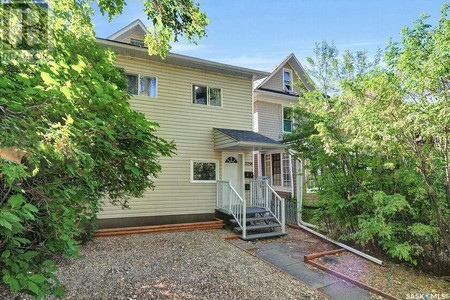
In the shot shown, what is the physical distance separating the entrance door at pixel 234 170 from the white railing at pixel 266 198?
487 millimetres

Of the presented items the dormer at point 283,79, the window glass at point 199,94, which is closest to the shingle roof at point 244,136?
the window glass at point 199,94

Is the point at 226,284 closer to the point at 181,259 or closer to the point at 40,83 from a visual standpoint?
the point at 181,259

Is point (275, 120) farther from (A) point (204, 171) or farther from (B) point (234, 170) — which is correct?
(A) point (204, 171)

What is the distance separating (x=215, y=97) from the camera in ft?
31.0

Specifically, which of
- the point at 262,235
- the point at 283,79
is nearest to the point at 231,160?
the point at 262,235

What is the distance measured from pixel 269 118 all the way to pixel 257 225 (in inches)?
283

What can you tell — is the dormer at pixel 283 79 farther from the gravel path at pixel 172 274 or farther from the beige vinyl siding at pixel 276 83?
the gravel path at pixel 172 274

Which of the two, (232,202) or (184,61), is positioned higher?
(184,61)

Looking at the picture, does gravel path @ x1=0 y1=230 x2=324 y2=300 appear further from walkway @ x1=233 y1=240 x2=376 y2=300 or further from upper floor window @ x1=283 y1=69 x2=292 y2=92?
upper floor window @ x1=283 y1=69 x2=292 y2=92

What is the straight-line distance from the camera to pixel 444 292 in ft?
13.2

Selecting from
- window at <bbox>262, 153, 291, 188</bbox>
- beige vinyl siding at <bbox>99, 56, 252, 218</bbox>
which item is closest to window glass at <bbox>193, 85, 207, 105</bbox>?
beige vinyl siding at <bbox>99, 56, 252, 218</bbox>

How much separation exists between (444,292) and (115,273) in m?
5.94

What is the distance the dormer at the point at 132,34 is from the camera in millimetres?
9945

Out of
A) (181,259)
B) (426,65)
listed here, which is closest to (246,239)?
(181,259)
